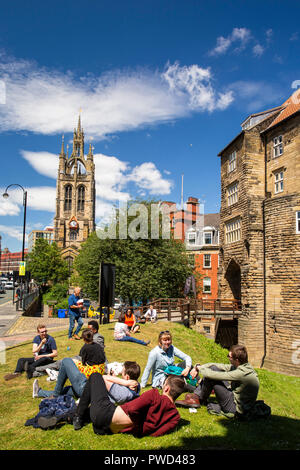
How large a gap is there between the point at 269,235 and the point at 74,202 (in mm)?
83025

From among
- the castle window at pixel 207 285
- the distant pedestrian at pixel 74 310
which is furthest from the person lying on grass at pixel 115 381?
the castle window at pixel 207 285

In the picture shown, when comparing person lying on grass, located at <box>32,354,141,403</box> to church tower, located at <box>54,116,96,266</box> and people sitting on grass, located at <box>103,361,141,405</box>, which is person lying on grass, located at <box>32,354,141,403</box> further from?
church tower, located at <box>54,116,96,266</box>

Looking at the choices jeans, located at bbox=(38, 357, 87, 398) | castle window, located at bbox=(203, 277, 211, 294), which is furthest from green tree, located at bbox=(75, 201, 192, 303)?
jeans, located at bbox=(38, 357, 87, 398)

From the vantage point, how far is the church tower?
308 ft

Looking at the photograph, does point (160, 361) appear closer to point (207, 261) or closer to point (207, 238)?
point (207, 261)

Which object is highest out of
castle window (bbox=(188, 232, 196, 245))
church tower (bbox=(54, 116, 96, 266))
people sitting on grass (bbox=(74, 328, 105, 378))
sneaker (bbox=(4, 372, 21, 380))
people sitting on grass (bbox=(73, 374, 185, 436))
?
church tower (bbox=(54, 116, 96, 266))

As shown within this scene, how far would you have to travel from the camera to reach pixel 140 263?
27141mm

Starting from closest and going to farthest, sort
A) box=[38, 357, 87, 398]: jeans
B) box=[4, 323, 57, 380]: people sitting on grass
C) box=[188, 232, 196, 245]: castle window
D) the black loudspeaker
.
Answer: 1. box=[38, 357, 87, 398]: jeans
2. box=[4, 323, 57, 380]: people sitting on grass
3. the black loudspeaker
4. box=[188, 232, 196, 245]: castle window

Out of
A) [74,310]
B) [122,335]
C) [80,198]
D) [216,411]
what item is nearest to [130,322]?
[122,335]

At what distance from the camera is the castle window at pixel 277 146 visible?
2108 cm
